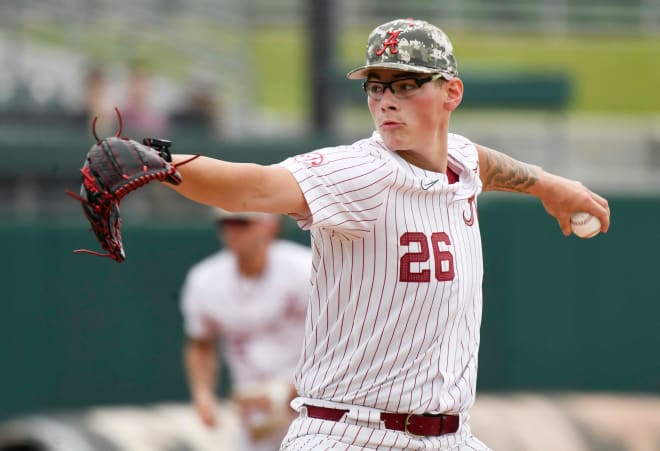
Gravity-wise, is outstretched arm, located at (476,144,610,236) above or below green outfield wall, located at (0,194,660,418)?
above

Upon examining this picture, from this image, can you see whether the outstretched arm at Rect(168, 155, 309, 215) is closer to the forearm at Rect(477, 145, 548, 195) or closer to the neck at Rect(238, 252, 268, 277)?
the forearm at Rect(477, 145, 548, 195)

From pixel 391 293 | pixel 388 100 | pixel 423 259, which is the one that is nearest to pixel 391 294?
pixel 391 293

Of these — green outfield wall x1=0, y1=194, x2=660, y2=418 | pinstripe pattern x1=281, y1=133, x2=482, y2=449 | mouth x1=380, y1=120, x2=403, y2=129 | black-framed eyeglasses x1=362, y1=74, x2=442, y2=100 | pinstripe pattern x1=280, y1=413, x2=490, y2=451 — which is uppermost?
black-framed eyeglasses x1=362, y1=74, x2=442, y2=100

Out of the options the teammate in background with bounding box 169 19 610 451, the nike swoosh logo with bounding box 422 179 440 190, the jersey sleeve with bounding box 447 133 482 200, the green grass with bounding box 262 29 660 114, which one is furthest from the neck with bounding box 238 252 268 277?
the green grass with bounding box 262 29 660 114

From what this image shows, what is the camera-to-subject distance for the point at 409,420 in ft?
12.6

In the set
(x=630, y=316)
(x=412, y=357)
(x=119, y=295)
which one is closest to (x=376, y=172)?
(x=412, y=357)

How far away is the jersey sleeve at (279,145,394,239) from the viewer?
3.56 meters

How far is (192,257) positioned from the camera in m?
9.16

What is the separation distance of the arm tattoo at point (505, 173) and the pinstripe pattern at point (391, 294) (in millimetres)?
430

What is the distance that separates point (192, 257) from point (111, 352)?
0.89 m

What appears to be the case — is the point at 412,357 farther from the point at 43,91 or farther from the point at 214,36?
the point at 214,36

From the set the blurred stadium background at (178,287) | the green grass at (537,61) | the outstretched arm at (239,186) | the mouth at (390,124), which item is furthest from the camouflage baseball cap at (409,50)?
the green grass at (537,61)

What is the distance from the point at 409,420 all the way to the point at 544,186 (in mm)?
1030

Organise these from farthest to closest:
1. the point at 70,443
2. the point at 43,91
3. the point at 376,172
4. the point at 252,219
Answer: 1. the point at 43,91
2. the point at 70,443
3. the point at 252,219
4. the point at 376,172
